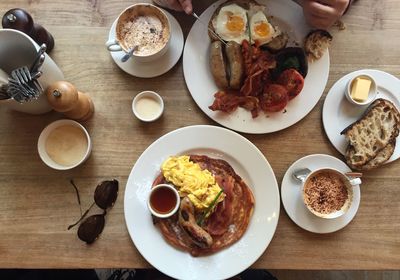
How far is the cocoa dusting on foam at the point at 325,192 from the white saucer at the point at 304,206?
4 cm

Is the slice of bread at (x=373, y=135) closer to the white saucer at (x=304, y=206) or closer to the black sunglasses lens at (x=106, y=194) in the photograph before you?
the white saucer at (x=304, y=206)

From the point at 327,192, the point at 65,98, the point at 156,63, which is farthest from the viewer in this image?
the point at 156,63

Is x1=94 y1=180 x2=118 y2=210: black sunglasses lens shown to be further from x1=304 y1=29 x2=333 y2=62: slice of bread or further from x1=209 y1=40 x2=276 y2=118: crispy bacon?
x1=304 y1=29 x2=333 y2=62: slice of bread

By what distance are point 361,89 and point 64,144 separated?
122 cm

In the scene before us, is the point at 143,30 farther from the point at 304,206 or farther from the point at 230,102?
the point at 304,206

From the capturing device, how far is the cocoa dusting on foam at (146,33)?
1570 mm

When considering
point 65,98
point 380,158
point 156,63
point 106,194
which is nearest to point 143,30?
point 156,63

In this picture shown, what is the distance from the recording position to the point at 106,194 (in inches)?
59.2

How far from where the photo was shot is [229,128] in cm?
156

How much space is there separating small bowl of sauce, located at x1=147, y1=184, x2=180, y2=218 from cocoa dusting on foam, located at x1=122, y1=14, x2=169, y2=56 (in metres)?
0.55

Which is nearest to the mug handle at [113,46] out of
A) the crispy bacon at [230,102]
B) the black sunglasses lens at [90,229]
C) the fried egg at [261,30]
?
the crispy bacon at [230,102]

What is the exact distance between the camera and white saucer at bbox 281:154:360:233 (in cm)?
150

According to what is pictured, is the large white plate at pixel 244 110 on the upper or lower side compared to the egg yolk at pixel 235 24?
lower

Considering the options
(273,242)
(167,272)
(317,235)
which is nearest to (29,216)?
(167,272)
